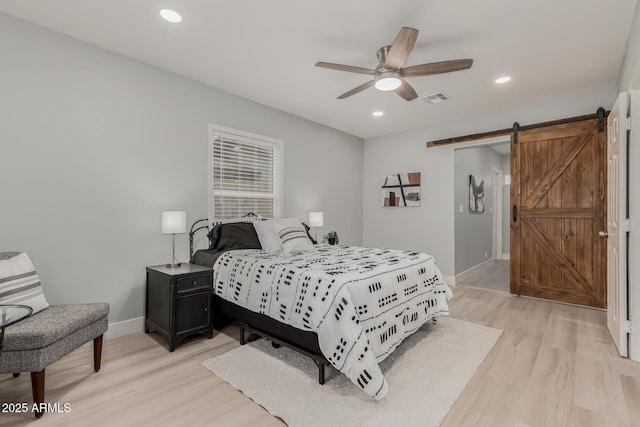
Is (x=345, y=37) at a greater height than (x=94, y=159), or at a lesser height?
greater

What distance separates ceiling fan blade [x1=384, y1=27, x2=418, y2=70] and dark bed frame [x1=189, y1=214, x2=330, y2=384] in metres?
2.15

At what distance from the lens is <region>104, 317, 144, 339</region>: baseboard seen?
2869mm

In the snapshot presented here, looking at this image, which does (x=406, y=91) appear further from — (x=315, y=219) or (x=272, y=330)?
(x=272, y=330)

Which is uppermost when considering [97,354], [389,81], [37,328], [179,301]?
[389,81]

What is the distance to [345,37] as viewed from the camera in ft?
8.68

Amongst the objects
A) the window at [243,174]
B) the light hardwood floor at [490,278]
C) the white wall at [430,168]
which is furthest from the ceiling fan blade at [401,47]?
the light hardwood floor at [490,278]

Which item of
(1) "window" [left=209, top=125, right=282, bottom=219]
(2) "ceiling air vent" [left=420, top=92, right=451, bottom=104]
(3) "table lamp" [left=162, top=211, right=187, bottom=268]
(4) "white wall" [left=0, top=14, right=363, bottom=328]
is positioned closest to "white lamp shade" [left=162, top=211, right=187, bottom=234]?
(3) "table lamp" [left=162, top=211, right=187, bottom=268]

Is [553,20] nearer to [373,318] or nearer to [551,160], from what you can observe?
[551,160]

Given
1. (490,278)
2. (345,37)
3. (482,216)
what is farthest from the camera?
(482,216)

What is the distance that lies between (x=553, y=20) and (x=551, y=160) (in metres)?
2.19

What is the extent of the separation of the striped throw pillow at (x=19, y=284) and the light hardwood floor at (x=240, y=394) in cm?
60

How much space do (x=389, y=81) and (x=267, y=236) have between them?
6.72 feet

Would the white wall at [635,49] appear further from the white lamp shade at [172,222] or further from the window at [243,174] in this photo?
the white lamp shade at [172,222]

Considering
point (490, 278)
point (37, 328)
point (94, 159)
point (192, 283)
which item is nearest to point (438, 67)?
point (192, 283)
